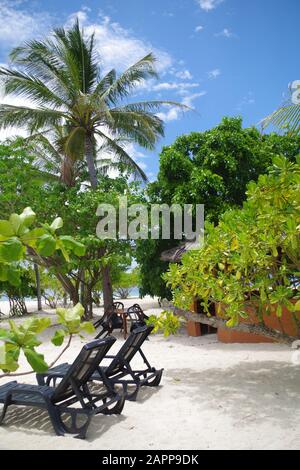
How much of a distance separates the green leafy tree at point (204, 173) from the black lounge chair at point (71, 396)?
29.4 ft

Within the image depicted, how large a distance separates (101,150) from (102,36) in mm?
4855

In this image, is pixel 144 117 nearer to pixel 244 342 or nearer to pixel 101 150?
pixel 101 150

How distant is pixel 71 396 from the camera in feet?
16.5

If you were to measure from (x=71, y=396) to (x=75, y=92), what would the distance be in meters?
13.4

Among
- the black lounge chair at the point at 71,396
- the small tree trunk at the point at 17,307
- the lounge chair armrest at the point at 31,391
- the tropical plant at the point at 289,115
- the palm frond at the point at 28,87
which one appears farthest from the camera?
the small tree trunk at the point at 17,307

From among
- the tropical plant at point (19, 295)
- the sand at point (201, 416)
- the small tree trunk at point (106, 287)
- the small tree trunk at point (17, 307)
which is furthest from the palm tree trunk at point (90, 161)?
the sand at point (201, 416)

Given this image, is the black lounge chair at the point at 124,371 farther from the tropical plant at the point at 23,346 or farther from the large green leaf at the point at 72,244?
the large green leaf at the point at 72,244

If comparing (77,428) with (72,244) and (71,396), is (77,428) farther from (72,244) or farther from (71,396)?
(72,244)

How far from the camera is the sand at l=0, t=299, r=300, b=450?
4.27 metres

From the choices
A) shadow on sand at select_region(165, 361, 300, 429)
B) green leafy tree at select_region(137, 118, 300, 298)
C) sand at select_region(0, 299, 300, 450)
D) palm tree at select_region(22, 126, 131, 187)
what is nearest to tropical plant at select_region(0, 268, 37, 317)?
palm tree at select_region(22, 126, 131, 187)

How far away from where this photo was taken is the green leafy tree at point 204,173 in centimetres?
1377

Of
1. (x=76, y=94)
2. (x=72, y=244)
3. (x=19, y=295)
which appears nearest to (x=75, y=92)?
(x=76, y=94)

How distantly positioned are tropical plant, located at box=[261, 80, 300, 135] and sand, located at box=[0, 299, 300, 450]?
394 centimetres
